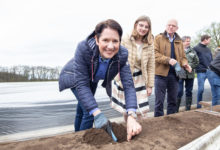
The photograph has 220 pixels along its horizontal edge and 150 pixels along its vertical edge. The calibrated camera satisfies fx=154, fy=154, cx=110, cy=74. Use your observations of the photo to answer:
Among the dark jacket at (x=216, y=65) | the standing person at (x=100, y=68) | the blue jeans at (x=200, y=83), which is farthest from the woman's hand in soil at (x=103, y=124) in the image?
→ the blue jeans at (x=200, y=83)

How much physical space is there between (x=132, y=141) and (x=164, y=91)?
56.5 inches

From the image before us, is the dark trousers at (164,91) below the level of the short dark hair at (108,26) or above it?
below

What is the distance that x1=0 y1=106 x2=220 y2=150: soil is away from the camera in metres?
0.99

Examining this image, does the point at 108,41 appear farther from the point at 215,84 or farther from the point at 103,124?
the point at 215,84

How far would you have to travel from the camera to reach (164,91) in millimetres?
2330

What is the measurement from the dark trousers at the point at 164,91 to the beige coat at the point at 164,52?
0.11m

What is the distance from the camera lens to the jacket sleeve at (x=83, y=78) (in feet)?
3.85

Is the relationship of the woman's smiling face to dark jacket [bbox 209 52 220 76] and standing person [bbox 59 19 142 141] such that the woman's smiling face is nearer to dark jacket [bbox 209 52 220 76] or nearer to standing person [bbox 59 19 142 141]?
standing person [bbox 59 19 142 141]

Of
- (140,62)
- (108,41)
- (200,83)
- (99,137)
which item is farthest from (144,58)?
(200,83)

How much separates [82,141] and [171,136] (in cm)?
67

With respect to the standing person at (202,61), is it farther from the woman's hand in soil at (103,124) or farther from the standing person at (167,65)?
the woman's hand in soil at (103,124)

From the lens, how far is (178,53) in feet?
8.10

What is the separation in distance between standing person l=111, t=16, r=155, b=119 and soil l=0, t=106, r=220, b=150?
2.14 feet

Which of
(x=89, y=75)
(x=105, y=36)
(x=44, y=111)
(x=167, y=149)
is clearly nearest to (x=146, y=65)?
(x=89, y=75)
